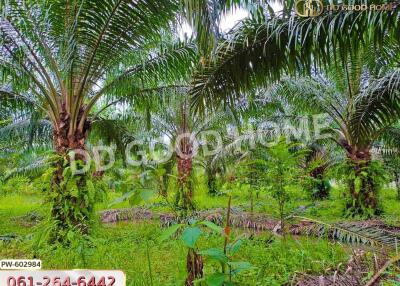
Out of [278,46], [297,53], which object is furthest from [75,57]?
[297,53]

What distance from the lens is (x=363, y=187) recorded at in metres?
5.70

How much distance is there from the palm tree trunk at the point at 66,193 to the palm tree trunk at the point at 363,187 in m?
3.93

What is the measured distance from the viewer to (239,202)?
658 centimetres

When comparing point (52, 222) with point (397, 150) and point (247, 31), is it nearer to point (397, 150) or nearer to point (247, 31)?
point (247, 31)

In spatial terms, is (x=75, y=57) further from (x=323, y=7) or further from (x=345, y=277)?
(x=345, y=277)

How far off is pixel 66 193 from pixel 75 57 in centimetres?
125

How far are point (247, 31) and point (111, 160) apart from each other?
3679mm

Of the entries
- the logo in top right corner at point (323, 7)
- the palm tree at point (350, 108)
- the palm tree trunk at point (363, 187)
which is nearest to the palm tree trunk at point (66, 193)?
Answer: the logo in top right corner at point (323, 7)

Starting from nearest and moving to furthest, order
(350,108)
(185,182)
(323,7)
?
(323,7) < (350,108) < (185,182)

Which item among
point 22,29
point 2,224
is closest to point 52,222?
point 22,29

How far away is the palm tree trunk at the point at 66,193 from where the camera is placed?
3.55 m

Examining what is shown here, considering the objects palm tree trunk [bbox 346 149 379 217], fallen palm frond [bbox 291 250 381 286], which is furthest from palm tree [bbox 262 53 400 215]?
fallen palm frond [bbox 291 250 381 286]

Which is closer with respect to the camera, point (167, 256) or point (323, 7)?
point (323, 7)

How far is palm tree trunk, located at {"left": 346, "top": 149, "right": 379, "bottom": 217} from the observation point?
5.66m
